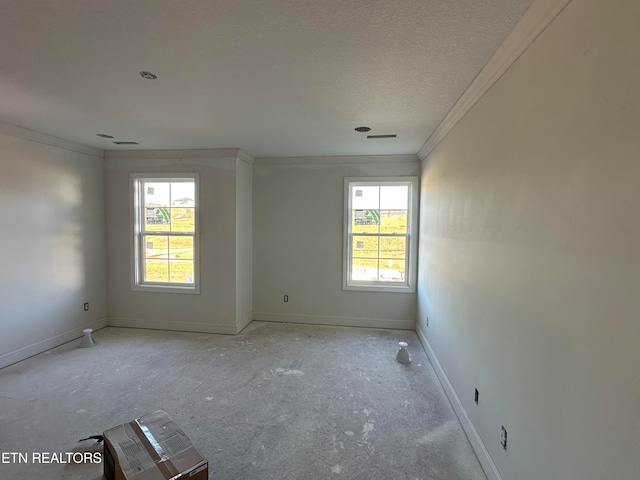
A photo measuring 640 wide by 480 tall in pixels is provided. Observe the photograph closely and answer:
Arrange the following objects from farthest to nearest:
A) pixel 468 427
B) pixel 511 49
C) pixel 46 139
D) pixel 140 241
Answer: pixel 140 241
pixel 46 139
pixel 468 427
pixel 511 49

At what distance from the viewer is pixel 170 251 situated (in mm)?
4383

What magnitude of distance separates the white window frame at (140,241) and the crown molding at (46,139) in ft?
1.78

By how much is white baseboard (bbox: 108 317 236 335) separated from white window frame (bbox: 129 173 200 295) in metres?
0.45

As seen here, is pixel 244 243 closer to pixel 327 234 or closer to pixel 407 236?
pixel 327 234

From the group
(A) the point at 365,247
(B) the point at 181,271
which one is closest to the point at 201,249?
(B) the point at 181,271

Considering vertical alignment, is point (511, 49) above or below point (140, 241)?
above

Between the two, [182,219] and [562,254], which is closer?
[562,254]

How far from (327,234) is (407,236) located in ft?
3.76

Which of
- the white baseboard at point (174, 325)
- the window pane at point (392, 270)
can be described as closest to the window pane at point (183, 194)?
the white baseboard at point (174, 325)

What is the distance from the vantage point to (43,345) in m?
3.56

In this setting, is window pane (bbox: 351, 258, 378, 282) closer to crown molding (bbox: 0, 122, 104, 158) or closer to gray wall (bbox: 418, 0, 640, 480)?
gray wall (bbox: 418, 0, 640, 480)

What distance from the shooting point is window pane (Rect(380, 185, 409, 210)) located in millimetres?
4484

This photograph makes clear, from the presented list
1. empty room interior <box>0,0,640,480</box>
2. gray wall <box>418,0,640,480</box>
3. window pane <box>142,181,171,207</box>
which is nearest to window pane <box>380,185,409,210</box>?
empty room interior <box>0,0,640,480</box>

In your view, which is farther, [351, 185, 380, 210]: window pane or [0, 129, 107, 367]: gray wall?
[351, 185, 380, 210]: window pane
